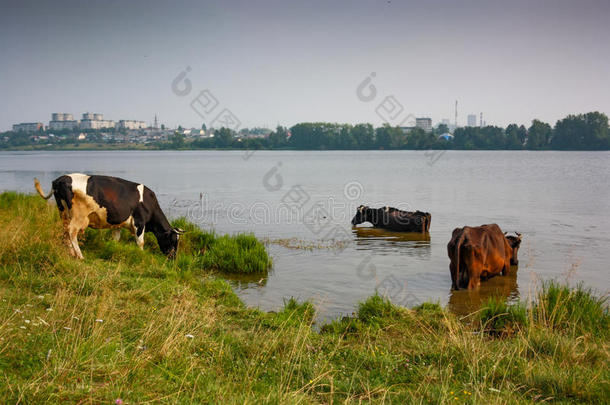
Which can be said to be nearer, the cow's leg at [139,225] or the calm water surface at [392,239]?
the calm water surface at [392,239]

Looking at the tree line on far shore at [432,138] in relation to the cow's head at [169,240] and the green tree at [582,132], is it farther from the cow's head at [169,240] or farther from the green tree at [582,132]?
the cow's head at [169,240]

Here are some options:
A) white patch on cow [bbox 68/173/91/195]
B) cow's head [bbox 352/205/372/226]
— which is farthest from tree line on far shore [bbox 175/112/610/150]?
white patch on cow [bbox 68/173/91/195]

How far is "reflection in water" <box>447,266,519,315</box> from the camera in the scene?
923cm

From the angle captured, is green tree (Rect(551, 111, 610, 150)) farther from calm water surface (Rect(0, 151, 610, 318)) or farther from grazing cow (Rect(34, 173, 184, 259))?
grazing cow (Rect(34, 173, 184, 259))

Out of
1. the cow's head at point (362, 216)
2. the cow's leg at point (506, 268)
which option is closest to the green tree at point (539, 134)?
the cow's head at point (362, 216)

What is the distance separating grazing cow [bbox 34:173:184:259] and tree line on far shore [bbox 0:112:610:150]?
11054 centimetres

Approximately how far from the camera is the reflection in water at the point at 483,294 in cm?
923

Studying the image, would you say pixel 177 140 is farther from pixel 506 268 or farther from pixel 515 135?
pixel 506 268

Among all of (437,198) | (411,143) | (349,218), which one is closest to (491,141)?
(411,143)

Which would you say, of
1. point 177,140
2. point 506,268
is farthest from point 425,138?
point 506,268

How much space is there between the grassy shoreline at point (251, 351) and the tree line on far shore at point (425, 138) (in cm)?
11381

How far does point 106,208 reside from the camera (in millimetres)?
10578

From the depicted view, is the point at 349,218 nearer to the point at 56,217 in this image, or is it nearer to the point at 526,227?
the point at 526,227

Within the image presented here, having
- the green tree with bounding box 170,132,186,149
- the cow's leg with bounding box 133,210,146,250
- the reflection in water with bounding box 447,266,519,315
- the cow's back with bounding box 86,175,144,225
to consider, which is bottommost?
the reflection in water with bounding box 447,266,519,315
